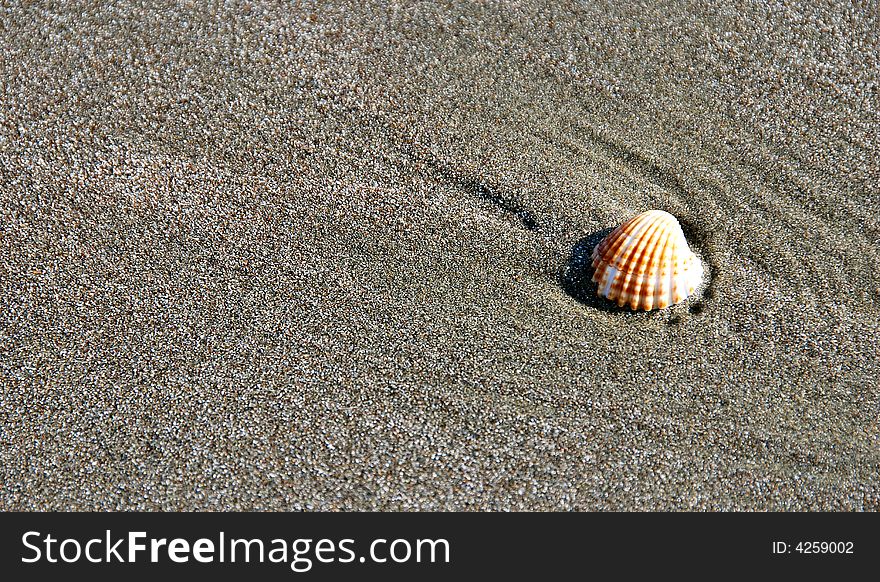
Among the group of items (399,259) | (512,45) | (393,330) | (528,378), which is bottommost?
(528,378)

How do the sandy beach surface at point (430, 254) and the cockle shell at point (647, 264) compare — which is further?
the cockle shell at point (647, 264)

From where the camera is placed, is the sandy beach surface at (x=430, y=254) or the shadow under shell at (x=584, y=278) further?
the shadow under shell at (x=584, y=278)

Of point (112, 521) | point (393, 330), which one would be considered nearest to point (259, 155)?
point (393, 330)

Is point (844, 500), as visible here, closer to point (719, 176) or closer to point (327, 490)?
point (719, 176)

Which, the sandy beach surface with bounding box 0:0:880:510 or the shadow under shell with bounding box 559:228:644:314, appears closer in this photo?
the sandy beach surface with bounding box 0:0:880:510
